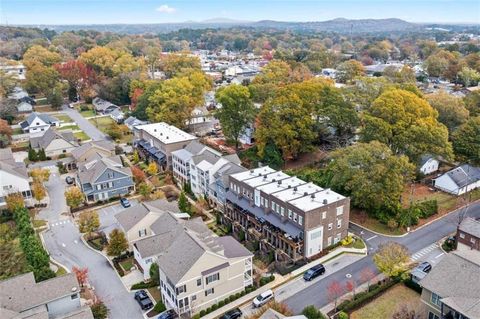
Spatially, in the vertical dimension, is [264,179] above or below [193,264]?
above

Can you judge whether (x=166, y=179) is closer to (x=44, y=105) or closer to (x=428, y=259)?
(x=428, y=259)

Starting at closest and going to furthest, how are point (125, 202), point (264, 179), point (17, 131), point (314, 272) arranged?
point (314, 272)
point (264, 179)
point (125, 202)
point (17, 131)

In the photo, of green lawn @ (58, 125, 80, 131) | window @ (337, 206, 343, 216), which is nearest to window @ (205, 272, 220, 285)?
window @ (337, 206, 343, 216)

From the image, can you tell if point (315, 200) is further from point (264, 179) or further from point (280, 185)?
point (264, 179)

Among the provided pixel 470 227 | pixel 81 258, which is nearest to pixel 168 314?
pixel 81 258

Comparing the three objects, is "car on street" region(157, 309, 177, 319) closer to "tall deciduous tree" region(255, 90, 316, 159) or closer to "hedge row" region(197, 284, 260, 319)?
"hedge row" region(197, 284, 260, 319)

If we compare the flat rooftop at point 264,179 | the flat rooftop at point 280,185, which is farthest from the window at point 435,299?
the flat rooftop at point 264,179
